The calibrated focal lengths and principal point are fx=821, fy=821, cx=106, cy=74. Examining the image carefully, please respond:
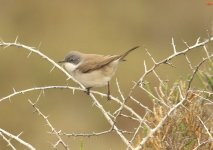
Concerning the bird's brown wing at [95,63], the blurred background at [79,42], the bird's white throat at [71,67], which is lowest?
the blurred background at [79,42]

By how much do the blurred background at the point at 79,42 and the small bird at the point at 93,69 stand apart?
614cm

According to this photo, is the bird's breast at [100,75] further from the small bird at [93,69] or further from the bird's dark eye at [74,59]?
the bird's dark eye at [74,59]

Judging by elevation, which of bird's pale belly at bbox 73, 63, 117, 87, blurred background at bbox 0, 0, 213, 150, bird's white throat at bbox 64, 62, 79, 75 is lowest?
blurred background at bbox 0, 0, 213, 150

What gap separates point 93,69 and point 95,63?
0.34 ft

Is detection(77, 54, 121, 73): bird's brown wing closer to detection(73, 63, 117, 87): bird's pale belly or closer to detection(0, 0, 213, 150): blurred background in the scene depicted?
detection(73, 63, 117, 87): bird's pale belly

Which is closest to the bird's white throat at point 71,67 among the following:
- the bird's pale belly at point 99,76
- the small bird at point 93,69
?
the small bird at point 93,69

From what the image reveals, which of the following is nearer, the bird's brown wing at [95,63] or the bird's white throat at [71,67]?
the bird's brown wing at [95,63]

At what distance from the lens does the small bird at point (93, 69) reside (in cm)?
874

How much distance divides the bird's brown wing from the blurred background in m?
6.15

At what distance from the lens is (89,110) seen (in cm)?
1689


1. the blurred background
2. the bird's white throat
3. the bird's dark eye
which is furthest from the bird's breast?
the blurred background

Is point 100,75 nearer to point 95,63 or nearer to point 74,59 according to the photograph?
point 95,63

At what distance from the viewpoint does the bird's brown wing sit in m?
8.84

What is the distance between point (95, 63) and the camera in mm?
9000
